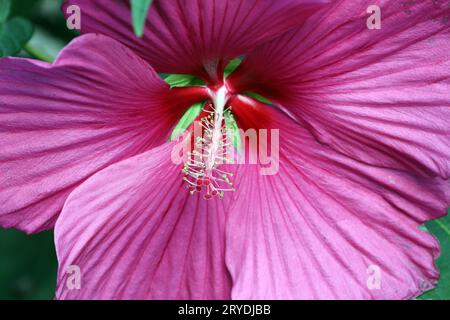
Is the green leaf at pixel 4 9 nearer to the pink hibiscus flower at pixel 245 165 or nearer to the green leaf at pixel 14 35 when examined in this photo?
the green leaf at pixel 14 35

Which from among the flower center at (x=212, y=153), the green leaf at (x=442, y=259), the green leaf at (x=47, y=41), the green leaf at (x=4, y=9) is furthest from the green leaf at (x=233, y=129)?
the green leaf at (x=47, y=41)

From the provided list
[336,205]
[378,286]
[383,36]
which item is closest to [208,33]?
[383,36]

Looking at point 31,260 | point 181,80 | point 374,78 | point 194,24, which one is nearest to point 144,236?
point 181,80

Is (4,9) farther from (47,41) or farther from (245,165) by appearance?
(47,41)

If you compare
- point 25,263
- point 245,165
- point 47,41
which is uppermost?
point 47,41

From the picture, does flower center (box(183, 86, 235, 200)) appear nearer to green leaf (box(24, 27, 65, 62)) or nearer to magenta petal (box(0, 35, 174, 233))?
magenta petal (box(0, 35, 174, 233))
